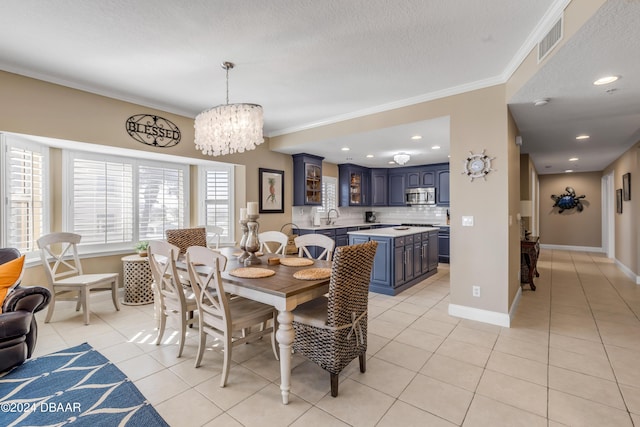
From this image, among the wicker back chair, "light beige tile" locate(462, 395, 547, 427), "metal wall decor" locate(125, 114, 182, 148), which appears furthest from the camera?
"metal wall decor" locate(125, 114, 182, 148)

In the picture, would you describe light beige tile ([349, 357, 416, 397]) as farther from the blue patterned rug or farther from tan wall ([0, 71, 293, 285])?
tan wall ([0, 71, 293, 285])

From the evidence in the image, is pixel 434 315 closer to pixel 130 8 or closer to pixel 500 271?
pixel 500 271

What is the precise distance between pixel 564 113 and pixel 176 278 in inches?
170

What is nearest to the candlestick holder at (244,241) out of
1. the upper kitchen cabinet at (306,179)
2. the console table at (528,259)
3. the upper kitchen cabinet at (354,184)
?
the upper kitchen cabinet at (306,179)

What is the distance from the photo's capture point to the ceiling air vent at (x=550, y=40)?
2025mm

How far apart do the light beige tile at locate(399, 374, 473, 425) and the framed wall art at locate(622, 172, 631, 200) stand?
582cm

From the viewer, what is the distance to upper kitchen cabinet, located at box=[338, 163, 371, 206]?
7.29 m

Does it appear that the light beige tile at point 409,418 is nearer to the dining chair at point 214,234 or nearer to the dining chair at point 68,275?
the dining chair at point 68,275

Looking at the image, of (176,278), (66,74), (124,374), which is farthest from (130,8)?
(124,374)

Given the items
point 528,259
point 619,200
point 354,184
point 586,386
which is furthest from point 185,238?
point 619,200

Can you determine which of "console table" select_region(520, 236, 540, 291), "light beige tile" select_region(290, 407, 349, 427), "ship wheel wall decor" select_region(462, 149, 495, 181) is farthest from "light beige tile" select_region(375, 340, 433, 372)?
"console table" select_region(520, 236, 540, 291)

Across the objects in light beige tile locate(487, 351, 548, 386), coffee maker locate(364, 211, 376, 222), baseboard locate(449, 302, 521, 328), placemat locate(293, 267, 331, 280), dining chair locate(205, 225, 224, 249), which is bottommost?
light beige tile locate(487, 351, 548, 386)

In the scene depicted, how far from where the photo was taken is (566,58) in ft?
7.04

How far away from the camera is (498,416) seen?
5.95ft
